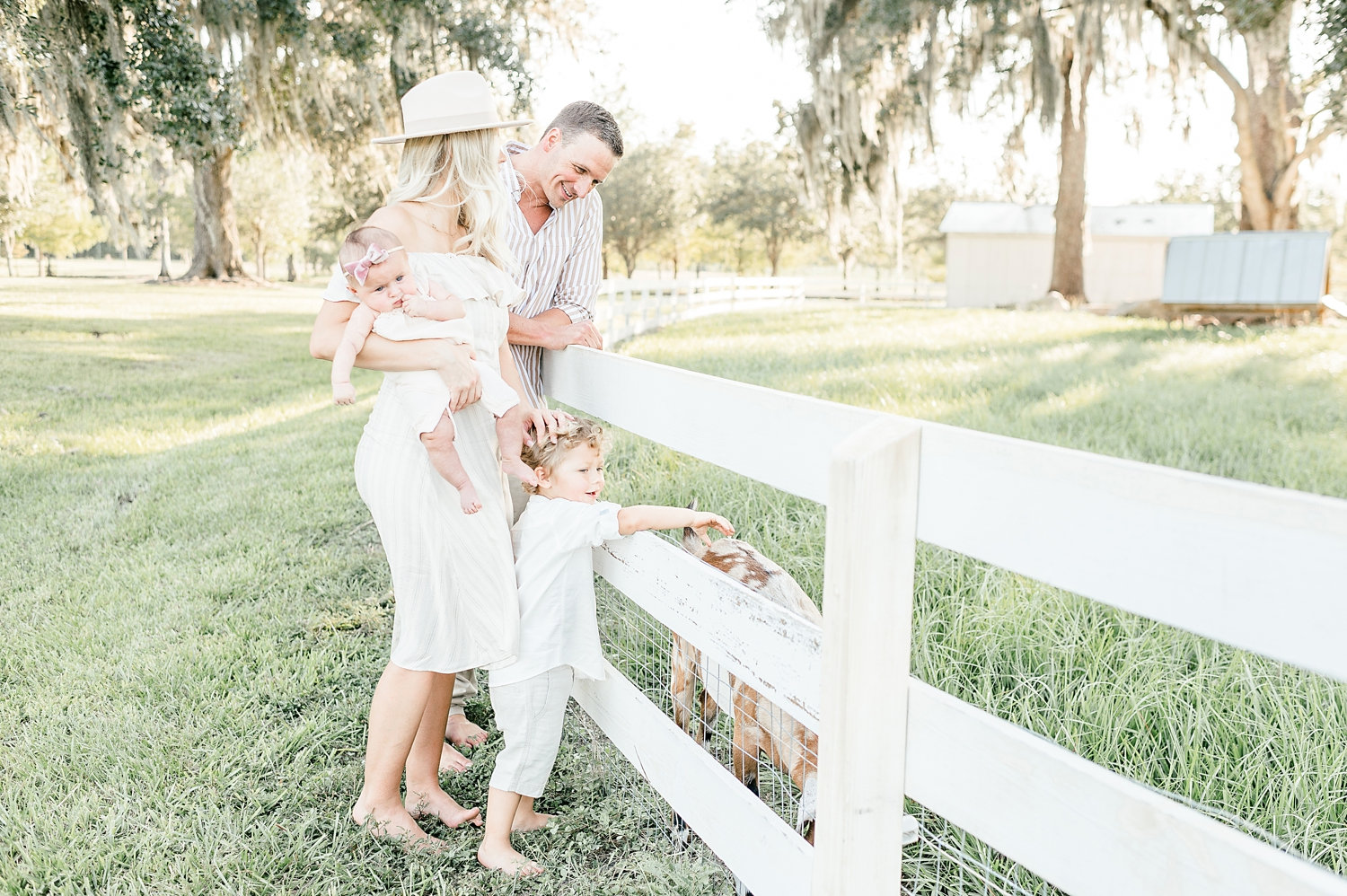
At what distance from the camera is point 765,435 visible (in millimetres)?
1814

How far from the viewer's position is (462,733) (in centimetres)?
308

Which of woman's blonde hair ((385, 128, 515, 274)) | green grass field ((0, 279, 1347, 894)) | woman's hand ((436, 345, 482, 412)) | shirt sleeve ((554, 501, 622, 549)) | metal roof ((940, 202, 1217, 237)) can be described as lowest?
green grass field ((0, 279, 1347, 894))

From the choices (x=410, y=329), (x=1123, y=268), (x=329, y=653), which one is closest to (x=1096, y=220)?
(x=1123, y=268)

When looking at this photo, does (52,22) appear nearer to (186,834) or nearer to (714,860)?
(186,834)

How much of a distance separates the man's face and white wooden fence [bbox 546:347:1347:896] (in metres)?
1.04

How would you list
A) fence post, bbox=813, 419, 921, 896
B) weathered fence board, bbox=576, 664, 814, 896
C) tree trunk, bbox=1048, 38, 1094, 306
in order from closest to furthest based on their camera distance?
fence post, bbox=813, 419, 921, 896, weathered fence board, bbox=576, 664, 814, 896, tree trunk, bbox=1048, 38, 1094, 306

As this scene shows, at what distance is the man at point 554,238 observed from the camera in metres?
2.72

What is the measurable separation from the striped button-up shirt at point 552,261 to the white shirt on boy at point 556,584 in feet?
1.94

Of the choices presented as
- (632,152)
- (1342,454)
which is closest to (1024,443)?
(1342,454)

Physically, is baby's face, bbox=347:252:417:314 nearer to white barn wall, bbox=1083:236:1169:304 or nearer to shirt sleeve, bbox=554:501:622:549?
shirt sleeve, bbox=554:501:622:549

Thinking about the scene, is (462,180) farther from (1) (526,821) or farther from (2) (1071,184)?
(2) (1071,184)

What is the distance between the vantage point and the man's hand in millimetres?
2883

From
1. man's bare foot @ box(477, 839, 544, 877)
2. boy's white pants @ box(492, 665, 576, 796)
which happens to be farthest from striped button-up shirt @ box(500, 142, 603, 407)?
man's bare foot @ box(477, 839, 544, 877)

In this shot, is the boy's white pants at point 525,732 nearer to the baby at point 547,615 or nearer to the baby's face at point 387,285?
the baby at point 547,615
